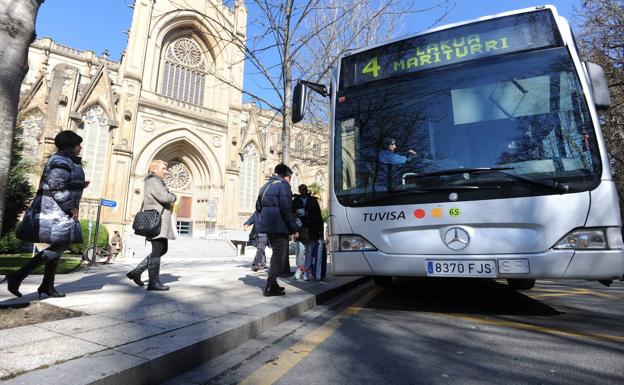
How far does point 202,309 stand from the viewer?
3672 millimetres

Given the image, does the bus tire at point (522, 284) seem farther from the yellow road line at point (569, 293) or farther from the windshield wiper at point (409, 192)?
the windshield wiper at point (409, 192)

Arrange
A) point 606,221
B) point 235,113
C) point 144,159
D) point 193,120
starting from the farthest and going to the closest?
1. point 235,113
2. point 193,120
3. point 144,159
4. point 606,221

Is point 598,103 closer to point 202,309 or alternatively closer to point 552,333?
point 552,333

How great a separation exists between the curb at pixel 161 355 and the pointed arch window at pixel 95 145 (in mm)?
25296

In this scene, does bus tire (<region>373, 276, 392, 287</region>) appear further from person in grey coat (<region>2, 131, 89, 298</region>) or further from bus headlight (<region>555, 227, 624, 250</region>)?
person in grey coat (<region>2, 131, 89, 298</region>)

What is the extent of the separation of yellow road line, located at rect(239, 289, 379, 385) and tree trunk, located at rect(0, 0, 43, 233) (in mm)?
2511

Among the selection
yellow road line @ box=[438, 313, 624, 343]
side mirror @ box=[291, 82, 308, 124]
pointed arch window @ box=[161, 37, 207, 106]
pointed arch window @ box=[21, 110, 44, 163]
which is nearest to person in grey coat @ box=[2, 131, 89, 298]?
side mirror @ box=[291, 82, 308, 124]

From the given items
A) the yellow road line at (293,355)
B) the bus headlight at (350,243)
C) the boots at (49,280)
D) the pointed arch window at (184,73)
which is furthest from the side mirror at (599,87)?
the pointed arch window at (184,73)

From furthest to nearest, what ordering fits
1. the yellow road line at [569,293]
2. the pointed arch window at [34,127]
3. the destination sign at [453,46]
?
the pointed arch window at [34,127], the yellow road line at [569,293], the destination sign at [453,46]

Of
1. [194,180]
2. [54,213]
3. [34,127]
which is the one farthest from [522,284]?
[34,127]

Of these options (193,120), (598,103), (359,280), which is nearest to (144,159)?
(193,120)

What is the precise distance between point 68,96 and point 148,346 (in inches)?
1086

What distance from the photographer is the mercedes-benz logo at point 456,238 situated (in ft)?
11.2

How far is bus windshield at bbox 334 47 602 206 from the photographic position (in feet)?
10.9
